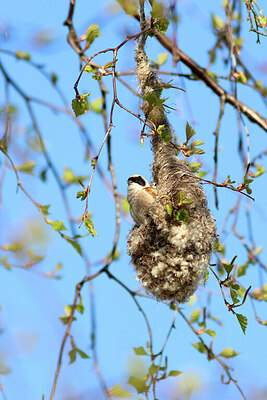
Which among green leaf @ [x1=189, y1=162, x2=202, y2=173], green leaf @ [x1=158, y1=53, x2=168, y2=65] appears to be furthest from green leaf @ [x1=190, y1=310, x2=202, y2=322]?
green leaf @ [x1=158, y1=53, x2=168, y2=65]

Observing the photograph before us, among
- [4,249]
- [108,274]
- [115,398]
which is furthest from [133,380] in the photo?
[4,249]

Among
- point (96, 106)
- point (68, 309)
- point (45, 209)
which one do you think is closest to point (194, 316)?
point (68, 309)

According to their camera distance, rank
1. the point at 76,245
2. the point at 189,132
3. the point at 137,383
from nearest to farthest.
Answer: the point at 189,132 < the point at 137,383 < the point at 76,245

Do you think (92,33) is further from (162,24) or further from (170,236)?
(170,236)

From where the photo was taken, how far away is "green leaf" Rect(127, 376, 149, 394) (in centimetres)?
258

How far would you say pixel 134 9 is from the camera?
2768 mm

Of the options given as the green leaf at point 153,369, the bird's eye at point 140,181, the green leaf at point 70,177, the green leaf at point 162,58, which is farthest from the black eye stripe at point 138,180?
the green leaf at point 153,369

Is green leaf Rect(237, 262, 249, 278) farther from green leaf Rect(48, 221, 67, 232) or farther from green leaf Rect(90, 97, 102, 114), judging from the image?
green leaf Rect(90, 97, 102, 114)

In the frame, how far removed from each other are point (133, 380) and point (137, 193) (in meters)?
1.13

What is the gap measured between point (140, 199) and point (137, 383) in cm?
106

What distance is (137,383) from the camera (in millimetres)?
2578

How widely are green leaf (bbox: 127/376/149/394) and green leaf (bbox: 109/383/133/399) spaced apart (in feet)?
0.17

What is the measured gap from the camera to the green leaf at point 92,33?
3.04m

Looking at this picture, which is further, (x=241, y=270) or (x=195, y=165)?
(x=241, y=270)
